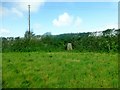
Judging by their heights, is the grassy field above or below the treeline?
below

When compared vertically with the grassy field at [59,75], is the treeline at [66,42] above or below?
above

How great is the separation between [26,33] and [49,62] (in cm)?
2214

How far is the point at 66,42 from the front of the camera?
30844 millimetres

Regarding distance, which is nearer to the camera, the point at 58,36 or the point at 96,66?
the point at 96,66

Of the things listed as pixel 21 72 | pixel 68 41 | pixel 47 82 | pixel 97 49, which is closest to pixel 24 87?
pixel 47 82

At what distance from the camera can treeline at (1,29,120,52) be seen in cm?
2755

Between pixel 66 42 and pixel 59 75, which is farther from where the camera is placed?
pixel 66 42

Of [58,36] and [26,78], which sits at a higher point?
[58,36]

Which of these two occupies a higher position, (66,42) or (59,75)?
(66,42)

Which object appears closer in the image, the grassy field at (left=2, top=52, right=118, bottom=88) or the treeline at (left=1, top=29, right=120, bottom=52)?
the grassy field at (left=2, top=52, right=118, bottom=88)

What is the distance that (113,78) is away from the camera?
1182 centimetres

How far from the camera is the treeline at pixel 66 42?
90.4 feet

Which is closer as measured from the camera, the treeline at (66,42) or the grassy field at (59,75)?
the grassy field at (59,75)

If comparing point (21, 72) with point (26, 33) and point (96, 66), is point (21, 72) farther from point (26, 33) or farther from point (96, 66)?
point (26, 33)
